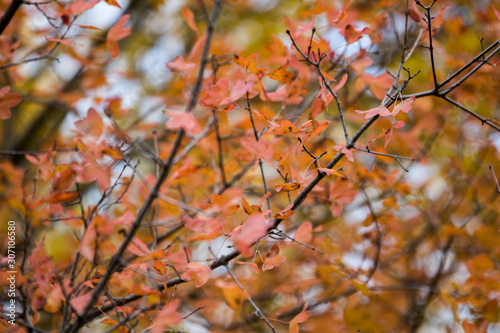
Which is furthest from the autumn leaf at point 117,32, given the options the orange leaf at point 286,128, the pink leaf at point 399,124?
the pink leaf at point 399,124

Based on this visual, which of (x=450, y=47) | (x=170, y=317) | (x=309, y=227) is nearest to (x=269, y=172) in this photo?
(x=450, y=47)

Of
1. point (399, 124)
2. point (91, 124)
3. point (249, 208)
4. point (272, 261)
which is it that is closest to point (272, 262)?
point (272, 261)

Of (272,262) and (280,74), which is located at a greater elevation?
(280,74)

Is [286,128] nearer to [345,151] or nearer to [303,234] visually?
[345,151]

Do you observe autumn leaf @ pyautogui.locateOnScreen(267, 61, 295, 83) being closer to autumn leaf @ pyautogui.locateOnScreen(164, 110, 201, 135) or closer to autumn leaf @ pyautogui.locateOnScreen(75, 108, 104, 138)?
autumn leaf @ pyautogui.locateOnScreen(164, 110, 201, 135)

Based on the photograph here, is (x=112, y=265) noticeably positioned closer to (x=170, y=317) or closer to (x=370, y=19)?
(x=170, y=317)

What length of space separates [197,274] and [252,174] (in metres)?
0.70

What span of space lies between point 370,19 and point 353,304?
64.5 inches

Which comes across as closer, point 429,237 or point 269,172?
point 429,237

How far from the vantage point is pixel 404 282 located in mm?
2164

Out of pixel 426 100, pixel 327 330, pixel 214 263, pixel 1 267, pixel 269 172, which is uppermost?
pixel 426 100

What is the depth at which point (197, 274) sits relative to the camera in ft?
3.14

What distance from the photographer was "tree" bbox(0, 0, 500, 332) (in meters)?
1.00

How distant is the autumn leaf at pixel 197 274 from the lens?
0.95 m
